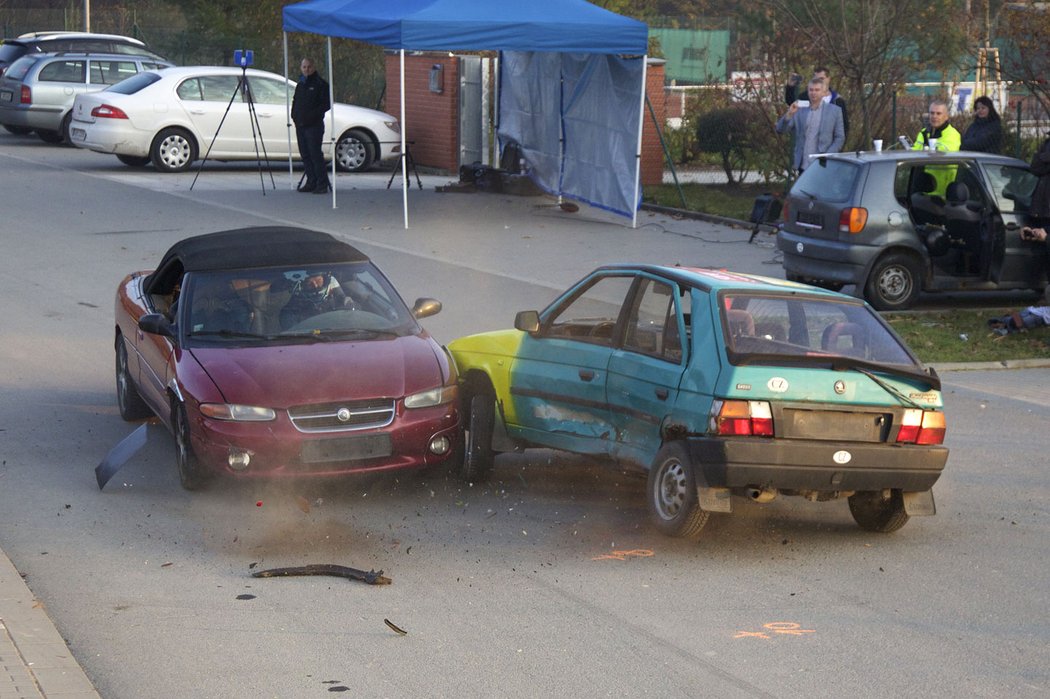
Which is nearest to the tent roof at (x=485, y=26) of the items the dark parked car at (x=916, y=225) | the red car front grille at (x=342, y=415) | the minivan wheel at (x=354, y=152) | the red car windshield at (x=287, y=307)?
the dark parked car at (x=916, y=225)

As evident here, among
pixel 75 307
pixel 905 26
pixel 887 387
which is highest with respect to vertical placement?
pixel 905 26

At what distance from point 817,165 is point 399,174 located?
13.1 m

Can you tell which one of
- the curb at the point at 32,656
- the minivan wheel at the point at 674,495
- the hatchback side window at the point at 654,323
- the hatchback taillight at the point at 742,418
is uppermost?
the hatchback side window at the point at 654,323

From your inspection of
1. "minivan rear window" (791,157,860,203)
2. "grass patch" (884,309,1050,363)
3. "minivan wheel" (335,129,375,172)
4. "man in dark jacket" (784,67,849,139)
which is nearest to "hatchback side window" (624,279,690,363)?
"grass patch" (884,309,1050,363)

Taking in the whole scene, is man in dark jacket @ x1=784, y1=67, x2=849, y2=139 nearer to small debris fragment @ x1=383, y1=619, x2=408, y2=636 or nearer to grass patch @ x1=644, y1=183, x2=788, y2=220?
grass patch @ x1=644, y1=183, x2=788, y2=220

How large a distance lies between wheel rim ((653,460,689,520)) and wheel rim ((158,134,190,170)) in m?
20.0

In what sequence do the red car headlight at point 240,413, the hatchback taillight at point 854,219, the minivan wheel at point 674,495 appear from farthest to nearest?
the hatchback taillight at point 854,219 < the red car headlight at point 240,413 < the minivan wheel at point 674,495

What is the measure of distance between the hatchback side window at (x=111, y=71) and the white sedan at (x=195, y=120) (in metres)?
3.75

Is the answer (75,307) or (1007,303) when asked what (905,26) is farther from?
(75,307)

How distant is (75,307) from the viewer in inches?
559

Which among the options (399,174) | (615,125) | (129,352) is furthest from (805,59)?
(129,352)

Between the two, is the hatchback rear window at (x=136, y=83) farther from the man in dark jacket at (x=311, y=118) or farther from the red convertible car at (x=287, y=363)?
the red convertible car at (x=287, y=363)

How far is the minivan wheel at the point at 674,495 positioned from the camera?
723 centimetres

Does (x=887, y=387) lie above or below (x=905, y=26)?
below
